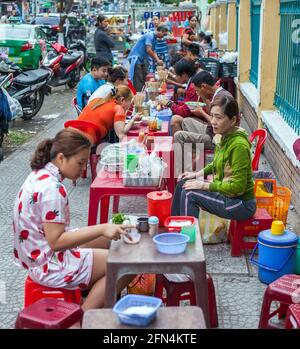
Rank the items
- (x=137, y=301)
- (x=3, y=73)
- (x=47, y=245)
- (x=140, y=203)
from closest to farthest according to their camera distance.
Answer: (x=137, y=301)
(x=47, y=245)
(x=140, y=203)
(x=3, y=73)

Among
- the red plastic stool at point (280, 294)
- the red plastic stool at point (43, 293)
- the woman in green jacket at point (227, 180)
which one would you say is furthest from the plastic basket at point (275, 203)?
the red plastic stool at point (43, 293)

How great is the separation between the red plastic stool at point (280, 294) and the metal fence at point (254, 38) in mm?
6843

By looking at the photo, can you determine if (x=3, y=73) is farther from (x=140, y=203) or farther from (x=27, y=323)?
(x=27, y=323)

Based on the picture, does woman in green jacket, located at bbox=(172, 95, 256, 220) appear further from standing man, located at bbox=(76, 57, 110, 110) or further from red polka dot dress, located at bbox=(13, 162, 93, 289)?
standing man, located at bbox=(76, 57, 110, 110)

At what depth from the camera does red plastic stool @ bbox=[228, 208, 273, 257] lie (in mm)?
4527

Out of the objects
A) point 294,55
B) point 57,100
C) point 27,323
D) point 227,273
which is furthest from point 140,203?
point 57,100

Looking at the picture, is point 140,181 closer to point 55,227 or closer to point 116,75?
point 55,227

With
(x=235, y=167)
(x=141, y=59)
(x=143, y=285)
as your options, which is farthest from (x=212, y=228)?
(x=141, y=59)

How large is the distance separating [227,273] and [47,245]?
1.78 metres

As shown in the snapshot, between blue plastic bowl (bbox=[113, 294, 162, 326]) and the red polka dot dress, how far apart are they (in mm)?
725

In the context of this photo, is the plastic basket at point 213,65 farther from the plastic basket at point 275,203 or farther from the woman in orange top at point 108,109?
the plastic basket at point 275,203

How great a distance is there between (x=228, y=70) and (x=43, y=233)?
30.6ft

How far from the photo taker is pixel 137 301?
2.54 meters

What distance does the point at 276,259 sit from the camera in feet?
13.1
